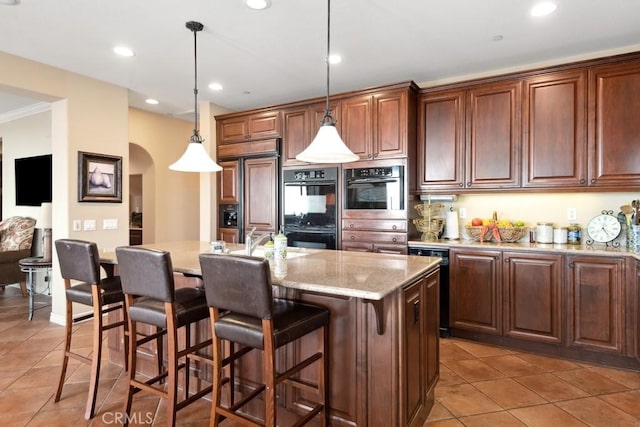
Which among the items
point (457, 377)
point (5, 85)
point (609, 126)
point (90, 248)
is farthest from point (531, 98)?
point (5, 85)

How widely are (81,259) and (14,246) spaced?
3.87 m

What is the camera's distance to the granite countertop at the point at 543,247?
280 centimetres

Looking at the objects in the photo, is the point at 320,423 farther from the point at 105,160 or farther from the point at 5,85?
the point at 5,85

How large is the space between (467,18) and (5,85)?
4.01 metres

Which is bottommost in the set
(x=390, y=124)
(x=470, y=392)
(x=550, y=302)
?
(x=470, y=392)

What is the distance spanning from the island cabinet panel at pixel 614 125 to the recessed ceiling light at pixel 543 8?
0.87m

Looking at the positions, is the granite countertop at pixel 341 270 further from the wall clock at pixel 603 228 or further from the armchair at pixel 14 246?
the armchair at pixel 14 246

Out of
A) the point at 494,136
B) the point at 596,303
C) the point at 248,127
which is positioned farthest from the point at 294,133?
the point at 596,303

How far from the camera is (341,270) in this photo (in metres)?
1.94

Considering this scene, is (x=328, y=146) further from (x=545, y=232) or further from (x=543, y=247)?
(x=545, y=232)

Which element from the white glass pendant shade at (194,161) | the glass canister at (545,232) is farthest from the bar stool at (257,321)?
the glass canister at (545,232)

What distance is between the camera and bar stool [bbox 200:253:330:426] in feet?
4.97

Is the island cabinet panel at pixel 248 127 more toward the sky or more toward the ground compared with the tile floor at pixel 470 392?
more toward the sky

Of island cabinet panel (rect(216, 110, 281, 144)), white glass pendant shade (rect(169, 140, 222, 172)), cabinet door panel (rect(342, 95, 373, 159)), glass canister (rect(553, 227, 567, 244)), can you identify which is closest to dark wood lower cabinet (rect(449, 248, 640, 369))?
glass canister (rect(553, 227, 567, 244))
